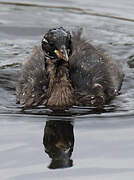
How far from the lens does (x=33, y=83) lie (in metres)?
12.1

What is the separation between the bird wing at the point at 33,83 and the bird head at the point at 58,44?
0.76 meters

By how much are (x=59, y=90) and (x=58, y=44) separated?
3.59ft

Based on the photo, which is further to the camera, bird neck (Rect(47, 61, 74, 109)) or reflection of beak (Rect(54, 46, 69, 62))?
bird neck (Rect(47, 61, 74, 109))

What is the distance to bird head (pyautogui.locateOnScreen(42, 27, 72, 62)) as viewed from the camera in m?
11.2

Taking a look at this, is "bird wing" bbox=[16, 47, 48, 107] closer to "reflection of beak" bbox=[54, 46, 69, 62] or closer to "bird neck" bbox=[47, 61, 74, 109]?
"bird neck" bbox=[47, 61, 74, 109]

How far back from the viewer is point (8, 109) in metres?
11.9

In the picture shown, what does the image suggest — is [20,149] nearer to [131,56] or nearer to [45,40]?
[45,40]

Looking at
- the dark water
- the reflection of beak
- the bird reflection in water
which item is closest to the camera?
the dark water

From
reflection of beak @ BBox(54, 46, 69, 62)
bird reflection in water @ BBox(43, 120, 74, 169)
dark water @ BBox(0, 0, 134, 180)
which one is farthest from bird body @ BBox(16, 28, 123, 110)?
bird reflection in water @ BBox(43, 120, 74, 169)

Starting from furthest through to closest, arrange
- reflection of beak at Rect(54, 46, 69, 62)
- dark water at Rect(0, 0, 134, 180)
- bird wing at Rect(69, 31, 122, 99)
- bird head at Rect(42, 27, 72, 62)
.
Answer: bird wing at Rect(69, 31, 122, 99)
bird head at Rect(42, 27, 72, 62)
reflection of beak at Rect(54, 46, 69, 62)
dark water at Rect(0, 0, 134, 180)

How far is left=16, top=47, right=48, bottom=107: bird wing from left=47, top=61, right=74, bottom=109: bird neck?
0.41ft

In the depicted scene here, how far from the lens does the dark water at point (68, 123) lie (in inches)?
373

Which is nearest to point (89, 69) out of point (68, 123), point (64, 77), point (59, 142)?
point (64, 77)

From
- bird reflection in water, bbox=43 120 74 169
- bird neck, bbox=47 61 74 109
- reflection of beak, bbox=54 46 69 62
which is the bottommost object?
bird reflection in water, bbox=43 120 74 169
